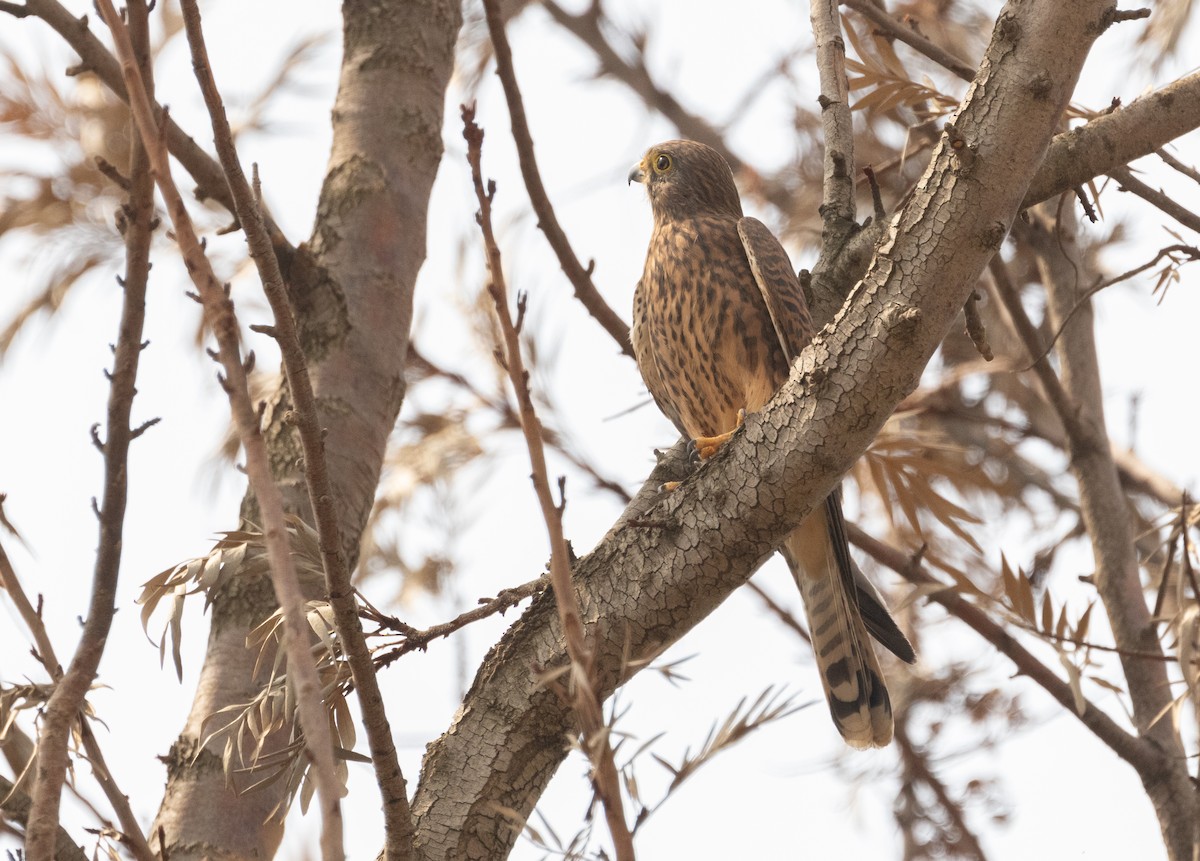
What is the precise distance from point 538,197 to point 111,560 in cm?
147

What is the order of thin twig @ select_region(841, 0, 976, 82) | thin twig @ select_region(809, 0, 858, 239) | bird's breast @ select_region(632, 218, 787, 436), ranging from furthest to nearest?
bird's breast @ select_region(632, 218, 787, 436) → thin twig @ select_region(809, 0, 858, 239) → thin twig @ select_region(841, 0, 976, 82)

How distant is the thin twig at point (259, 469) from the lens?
1.07 metres

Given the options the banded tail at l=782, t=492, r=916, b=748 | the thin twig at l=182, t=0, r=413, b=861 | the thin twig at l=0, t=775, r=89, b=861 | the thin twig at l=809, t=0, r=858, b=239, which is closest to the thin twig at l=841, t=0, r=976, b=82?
the thin twig at l=809, t=0, r=858, b=239

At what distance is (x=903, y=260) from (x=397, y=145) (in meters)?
1.64

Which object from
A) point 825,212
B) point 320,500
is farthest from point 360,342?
point 320,500

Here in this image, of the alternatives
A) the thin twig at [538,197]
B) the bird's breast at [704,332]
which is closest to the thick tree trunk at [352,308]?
the thin twig at [538,197]

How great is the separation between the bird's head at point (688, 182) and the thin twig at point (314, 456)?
7.83 feet

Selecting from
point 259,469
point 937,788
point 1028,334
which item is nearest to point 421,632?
point 259,469

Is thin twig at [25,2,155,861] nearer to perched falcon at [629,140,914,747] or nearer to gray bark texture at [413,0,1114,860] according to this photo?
gray bark texture at [413,0,1114,860]

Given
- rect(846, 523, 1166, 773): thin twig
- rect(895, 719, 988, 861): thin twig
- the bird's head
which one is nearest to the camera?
rect(846, 523, 1166, 773): thin twig

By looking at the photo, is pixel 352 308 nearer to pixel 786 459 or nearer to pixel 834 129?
pixel 834 129

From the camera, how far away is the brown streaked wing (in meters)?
2.88

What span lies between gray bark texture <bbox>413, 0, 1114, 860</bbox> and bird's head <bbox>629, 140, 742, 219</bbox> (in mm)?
Result: 1962

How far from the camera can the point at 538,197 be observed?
9.08 feet
